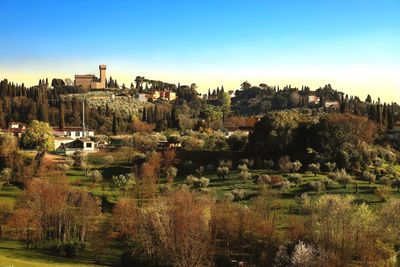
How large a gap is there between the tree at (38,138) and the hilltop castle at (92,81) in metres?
102

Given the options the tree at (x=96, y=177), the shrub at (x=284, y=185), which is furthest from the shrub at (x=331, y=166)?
the tree at (x=96, y=177)

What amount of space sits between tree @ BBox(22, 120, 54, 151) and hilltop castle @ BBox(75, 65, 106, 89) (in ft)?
335

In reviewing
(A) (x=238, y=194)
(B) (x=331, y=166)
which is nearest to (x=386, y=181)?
(B) (x=331, y=166)

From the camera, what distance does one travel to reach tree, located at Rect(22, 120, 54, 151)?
69312 mm

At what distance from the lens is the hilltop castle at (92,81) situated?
17450cm

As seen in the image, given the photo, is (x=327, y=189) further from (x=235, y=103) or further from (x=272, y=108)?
(x=235, y=103)

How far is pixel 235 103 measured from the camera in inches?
7096

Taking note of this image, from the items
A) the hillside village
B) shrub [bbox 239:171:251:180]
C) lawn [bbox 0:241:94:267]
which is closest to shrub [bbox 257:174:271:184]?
the hillside village

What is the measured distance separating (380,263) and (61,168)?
3905 cm

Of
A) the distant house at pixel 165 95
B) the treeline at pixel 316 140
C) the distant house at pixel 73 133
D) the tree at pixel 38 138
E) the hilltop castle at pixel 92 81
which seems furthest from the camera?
the hilltop castle at pixel 92 81

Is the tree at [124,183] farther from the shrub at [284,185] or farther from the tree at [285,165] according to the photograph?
the tree at [285,165]

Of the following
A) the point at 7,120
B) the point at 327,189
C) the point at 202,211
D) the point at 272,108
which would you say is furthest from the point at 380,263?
the point at 272,108

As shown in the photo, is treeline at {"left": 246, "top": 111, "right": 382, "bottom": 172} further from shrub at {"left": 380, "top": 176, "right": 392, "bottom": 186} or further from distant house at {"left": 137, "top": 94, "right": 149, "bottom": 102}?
distant house at {"left": 137, "top": 94, "right": 149, "bottom": 102}

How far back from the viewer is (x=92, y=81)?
178 meters
